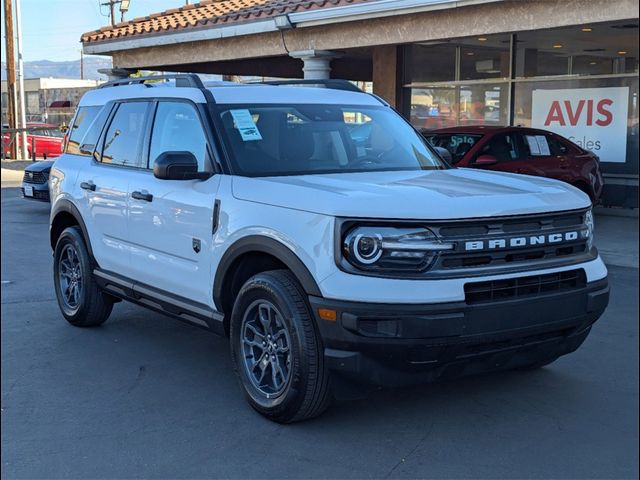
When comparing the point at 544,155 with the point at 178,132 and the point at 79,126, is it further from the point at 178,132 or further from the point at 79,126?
the point at 178,132

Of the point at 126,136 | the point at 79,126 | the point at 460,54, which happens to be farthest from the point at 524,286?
the point at 460,54

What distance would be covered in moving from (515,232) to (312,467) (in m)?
1.60

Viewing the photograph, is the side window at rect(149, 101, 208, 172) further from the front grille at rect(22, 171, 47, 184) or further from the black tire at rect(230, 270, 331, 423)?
the front grille at rect(22, 171, 47, 184)

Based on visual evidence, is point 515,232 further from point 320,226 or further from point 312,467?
point 312,467

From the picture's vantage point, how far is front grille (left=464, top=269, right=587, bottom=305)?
3.92m

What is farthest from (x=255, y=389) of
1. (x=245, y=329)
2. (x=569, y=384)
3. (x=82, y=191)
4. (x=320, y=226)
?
(x=82, y=191)

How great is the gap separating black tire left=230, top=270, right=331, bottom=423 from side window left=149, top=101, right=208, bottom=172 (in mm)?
1050

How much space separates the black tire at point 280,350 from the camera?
13.4ft

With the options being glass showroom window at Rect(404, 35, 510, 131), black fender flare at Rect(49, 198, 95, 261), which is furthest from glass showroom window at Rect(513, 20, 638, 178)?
black fender flare at Rect(49, 198, 95, 261)

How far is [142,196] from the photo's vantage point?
539cm

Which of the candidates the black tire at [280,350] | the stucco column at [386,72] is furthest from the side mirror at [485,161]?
the black tire at [280,350]

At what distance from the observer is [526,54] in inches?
581

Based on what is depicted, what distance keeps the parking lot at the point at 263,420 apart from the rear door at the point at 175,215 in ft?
2.24

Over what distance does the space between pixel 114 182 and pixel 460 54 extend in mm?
10912
